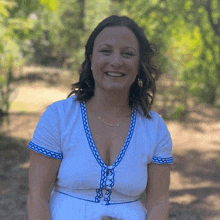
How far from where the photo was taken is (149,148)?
209 centimetres

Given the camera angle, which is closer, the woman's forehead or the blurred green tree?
the woman's forehead

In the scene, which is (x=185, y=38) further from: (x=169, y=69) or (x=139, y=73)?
(x=139, y=73)

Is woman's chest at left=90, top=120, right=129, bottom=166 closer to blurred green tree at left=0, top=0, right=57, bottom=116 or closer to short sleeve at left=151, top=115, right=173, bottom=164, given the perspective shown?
short sleeve at left=151, top=115, right=173, bottom=164

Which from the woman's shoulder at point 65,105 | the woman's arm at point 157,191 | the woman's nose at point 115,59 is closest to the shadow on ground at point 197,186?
the woman's arm at point 157,191

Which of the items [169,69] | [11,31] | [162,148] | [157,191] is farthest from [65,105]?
[169,69]

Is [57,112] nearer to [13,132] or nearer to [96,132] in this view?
[96,132]

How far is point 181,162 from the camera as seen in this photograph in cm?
635

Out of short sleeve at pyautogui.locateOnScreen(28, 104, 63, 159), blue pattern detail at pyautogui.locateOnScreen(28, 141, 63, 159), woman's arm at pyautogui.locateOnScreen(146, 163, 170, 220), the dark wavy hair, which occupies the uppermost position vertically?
the dark wavy hair

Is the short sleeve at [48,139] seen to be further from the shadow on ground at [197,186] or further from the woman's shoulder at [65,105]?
the shadow on ground at [197,186]

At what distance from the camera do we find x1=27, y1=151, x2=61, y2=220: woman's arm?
1.98m

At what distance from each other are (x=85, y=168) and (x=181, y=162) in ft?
15.1

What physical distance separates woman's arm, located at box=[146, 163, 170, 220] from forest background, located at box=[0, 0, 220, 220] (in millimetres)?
2231

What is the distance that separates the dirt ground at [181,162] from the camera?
4.57 m

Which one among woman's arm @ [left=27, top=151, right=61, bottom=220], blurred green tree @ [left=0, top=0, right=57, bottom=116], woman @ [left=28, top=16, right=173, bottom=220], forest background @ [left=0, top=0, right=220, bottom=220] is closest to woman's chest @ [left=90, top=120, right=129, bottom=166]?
woman @ [left=28, top=16, right=173, bottom=220]
